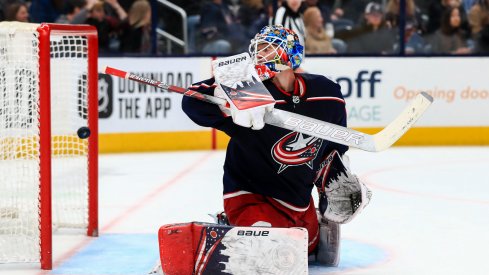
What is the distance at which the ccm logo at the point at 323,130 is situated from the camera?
11.0 feet

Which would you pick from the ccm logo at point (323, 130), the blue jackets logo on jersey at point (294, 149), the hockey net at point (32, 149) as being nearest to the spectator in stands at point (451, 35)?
the hockey net at point (32, 149)

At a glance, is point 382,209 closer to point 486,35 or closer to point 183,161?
point 183,161

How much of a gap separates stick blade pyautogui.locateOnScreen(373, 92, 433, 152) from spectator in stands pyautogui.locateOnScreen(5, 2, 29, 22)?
192 inches

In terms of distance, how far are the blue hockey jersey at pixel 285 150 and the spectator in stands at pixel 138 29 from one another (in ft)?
14.8

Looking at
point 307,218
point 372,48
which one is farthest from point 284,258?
point 372,48

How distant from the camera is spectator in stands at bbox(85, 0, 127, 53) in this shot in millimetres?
8125

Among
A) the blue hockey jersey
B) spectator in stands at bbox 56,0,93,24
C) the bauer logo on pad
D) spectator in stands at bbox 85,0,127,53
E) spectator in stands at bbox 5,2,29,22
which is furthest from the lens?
spectator in stands at bbox 85,0,127,53

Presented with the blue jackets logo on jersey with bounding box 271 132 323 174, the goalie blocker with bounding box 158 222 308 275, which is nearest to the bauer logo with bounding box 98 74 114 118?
the blue jackets logo on jersey with bounding box 271 132 323 174

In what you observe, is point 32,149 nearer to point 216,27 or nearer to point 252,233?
point 252,233

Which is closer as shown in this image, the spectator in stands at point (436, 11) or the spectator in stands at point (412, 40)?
the spectator in stands at point (412, 40)

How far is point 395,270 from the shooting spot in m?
3.93

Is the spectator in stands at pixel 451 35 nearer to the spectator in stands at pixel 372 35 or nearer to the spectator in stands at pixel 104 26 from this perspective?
the spectator in stands at pixel 372 35

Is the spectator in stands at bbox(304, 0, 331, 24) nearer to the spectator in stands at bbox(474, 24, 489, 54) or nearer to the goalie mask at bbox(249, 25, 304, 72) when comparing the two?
the spectator in stands at bbox(474, 24, 489, 54)

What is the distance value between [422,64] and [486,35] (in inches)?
31.1
